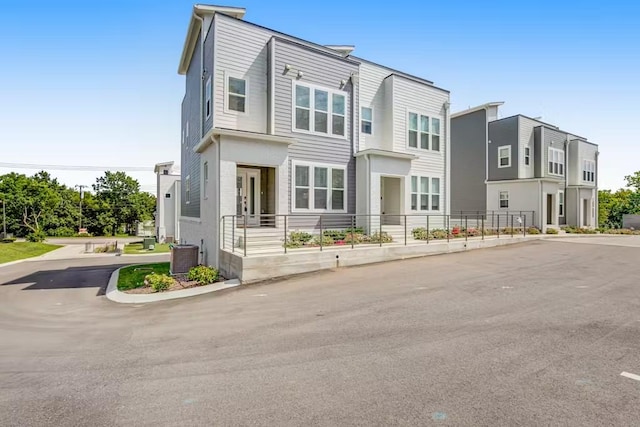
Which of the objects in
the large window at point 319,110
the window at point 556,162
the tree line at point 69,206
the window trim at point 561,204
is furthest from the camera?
the tree line at point 69,206

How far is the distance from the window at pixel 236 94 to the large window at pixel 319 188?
305 centimetres

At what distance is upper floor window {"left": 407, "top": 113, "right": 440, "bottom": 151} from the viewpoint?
1716 cm

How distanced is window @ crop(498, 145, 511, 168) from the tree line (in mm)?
52362

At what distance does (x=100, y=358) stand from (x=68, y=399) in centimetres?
126

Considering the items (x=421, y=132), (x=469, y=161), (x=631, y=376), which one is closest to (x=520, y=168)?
(x=469, y=161)

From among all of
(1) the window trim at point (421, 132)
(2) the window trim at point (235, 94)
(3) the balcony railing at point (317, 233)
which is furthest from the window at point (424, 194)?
(2) the window trim at point (235, 94)

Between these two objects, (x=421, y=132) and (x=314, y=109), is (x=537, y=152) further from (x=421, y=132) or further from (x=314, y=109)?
(x=314, y=109)

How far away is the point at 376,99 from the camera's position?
1658cm

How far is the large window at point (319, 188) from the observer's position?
13625mm

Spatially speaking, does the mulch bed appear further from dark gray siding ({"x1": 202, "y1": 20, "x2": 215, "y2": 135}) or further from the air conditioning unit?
dark gray siding ({"x1": 202, "y1": 20, "x2": 215, "y2": 135})

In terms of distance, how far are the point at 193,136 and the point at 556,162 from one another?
2620cm

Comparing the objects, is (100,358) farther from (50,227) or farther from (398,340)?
(50,227)

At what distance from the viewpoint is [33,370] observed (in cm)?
446

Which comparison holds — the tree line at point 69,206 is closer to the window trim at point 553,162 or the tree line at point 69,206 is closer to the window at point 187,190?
the window at point 187,190
